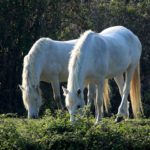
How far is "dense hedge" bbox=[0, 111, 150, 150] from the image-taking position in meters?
9.73

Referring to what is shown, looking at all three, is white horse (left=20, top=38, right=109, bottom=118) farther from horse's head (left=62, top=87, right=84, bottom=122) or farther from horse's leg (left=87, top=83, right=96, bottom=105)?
horse's head (left=62, top=87, right=84, bottom=122)

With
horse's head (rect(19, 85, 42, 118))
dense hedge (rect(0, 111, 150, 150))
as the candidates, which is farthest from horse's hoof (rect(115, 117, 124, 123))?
dense hedge (rect(0, 111, 150, 150))

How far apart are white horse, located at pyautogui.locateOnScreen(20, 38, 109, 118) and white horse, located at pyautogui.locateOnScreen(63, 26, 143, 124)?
1.99ft

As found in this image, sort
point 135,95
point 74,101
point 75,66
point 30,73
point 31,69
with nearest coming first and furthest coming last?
point 74,101 < point 75,66 < point 30,73 < point 31,69 < point 135,95

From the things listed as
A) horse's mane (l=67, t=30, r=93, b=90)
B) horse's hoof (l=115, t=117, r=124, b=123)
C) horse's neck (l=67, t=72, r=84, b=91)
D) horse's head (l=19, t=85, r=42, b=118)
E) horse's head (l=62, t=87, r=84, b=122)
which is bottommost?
horse's hoof (l=115, t=117, r=124, b=123)

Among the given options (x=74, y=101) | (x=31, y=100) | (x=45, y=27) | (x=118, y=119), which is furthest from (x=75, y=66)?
(x=45, y=27)

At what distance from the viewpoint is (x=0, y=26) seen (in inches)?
765

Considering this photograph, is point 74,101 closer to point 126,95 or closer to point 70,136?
point 70,136

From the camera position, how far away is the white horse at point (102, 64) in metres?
11.0

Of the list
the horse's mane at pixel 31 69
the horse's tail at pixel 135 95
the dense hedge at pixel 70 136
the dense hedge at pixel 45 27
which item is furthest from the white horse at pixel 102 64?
the dense hedge at pixel 45 27

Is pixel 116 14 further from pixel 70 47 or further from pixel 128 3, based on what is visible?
pixel 70 47

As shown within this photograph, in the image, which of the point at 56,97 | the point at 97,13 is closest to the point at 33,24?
the point at 97,13

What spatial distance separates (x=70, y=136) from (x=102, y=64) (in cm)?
244

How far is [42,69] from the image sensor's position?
13.9m
